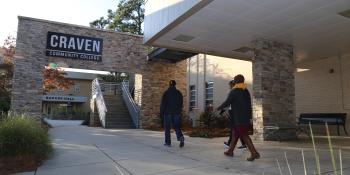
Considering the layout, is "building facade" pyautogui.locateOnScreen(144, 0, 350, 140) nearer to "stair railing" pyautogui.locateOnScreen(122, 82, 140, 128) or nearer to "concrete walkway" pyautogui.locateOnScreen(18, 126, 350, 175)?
"concrete walkway" pyautogui.locateOnScreen(18, 126, 350, 175)

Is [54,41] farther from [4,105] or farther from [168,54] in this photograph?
[168,54]

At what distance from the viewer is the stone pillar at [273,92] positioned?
32.7ft

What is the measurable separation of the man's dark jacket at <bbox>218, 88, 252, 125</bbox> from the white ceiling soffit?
2516 millimetres

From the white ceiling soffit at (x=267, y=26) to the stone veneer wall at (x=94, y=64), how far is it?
167 inches

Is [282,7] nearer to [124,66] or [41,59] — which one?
[124,66]

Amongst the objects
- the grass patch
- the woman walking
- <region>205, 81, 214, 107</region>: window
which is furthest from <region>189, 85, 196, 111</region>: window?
the grass patch

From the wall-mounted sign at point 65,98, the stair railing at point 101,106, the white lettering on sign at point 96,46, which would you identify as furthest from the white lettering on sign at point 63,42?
the wall-mounted sign at point 65,98

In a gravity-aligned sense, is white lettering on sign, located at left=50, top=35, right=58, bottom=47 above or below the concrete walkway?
above

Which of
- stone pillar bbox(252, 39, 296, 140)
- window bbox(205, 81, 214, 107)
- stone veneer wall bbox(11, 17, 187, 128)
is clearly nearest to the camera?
stone pillar bbox(252, 39, 296, 140)

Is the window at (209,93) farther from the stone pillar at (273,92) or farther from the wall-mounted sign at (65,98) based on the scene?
the wall-mounted sign at (65,98)

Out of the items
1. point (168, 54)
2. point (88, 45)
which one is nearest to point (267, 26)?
point (168, 54)

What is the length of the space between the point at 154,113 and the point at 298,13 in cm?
976

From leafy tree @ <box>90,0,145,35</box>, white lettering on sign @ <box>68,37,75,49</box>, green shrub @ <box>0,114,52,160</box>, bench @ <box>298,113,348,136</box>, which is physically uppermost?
leafy tree @ <box>90,0,145,35</box>

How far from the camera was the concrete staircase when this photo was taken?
16.2 meters
